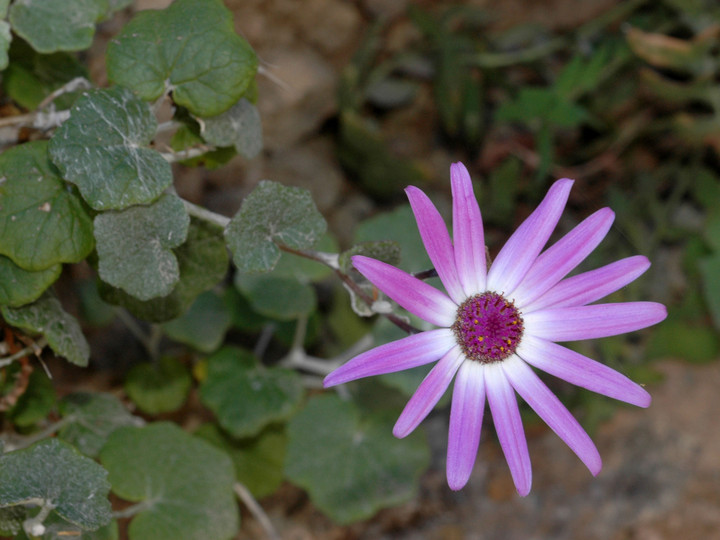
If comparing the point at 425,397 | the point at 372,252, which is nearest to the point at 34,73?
the point at 372,252

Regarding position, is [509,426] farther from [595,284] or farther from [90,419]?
[90,419]

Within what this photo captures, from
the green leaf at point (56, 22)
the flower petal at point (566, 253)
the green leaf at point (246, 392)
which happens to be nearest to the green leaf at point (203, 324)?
the green leaf at point (246, 392)

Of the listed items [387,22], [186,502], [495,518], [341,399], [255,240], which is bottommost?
[495,518]

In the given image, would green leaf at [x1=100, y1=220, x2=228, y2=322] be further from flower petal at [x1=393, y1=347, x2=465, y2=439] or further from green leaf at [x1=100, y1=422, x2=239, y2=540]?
flower petal at [x1=393, y1=347, x2=465, y2=439]

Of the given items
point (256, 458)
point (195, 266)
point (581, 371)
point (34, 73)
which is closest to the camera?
point (581, 371)

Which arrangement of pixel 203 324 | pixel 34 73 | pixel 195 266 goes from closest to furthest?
pixel 195 266 → pixel 34 73 → pixel 203 324

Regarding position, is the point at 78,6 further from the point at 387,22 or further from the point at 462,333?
the point at 387,22

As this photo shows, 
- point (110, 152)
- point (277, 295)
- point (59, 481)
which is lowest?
point (277, 295)

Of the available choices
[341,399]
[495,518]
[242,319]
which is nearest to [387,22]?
[242,319]
